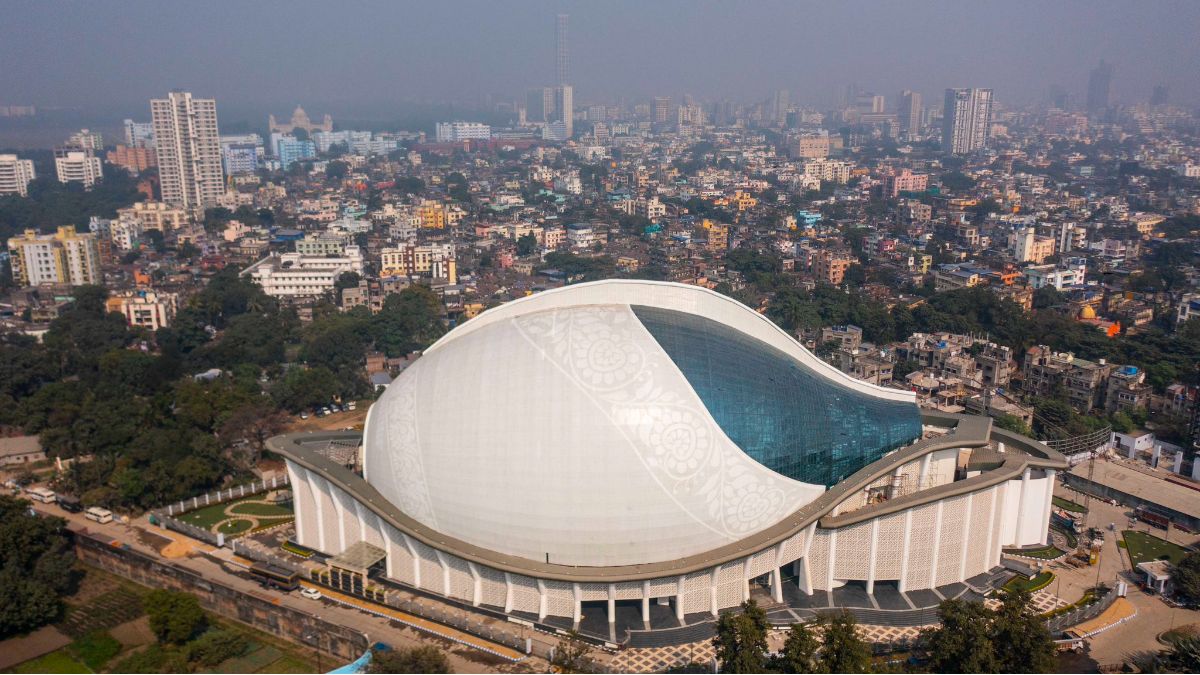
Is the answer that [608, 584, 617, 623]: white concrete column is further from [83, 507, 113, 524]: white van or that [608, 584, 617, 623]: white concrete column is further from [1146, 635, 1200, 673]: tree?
[83, 507, 113, 524]: white van

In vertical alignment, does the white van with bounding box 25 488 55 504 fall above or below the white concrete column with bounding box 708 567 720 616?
below

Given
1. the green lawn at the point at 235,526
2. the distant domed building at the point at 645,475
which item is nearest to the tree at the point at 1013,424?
the distant domed building at the point at 645,475

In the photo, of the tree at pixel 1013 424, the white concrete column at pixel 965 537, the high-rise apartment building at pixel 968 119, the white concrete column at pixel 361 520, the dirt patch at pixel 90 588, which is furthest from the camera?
the high-rise apartment building at pixel 968 119

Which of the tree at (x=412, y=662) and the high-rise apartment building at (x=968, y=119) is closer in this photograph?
the tree at (x=412, y=662)

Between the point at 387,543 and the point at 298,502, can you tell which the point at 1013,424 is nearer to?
the point at 387,543

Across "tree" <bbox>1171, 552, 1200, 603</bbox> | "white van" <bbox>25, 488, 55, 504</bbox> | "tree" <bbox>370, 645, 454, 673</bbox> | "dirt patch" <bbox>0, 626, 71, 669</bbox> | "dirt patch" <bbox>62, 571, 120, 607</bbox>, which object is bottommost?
"dirt patch" <bbox>62, 571, 120, 607</bbox>

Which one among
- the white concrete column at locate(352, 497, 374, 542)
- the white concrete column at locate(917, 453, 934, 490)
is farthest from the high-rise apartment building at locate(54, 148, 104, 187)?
the white concrete column at locate(917, 453, 934, 490)

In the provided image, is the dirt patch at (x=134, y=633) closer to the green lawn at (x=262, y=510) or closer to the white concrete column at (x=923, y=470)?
the green lawn at (x=262, y=510)

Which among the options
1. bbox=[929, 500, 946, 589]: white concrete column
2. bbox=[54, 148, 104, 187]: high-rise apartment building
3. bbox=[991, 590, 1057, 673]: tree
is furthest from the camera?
bbox=[54, 148, 104, 187]: high-rise apartment building

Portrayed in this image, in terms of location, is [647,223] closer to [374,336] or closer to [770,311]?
[770,311]
